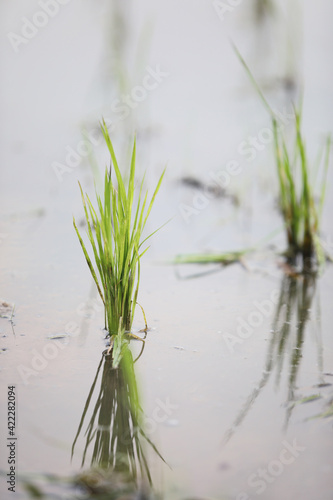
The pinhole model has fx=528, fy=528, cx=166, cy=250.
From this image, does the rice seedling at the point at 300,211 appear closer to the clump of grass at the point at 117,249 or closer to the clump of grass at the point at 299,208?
the clump of grass at the point at 299,208

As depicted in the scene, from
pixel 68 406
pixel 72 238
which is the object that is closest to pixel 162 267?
pixel 72 238

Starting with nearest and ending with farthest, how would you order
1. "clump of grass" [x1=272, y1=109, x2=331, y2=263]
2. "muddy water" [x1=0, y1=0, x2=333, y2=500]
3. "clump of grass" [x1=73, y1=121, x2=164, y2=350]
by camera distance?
1. "muddy water" [x1=0, y1=0, x2=333, y2=500]
2. "clump of grass" [x1=73, y1=121, x2=164, y2=350]
3. "clump of grass" [x1=272, y1=109, x2=331, y2=263]

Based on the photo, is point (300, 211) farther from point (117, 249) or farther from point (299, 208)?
point (117, 249)

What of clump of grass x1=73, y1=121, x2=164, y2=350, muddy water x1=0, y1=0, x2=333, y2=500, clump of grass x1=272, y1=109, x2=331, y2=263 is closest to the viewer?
muddy water x1=0, y1=0, x2=333, y2=500

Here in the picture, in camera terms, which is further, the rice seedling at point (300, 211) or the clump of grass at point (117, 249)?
the rice seedling at point (300, 211)

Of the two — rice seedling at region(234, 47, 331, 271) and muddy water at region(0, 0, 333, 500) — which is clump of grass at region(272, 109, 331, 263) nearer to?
rice seedling at region(234, 47, 331, 271)

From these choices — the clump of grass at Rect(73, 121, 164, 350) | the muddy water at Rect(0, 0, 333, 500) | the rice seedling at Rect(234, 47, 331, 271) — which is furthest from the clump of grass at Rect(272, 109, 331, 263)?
the clump of grass at Rect(73, 121, 164, 350)

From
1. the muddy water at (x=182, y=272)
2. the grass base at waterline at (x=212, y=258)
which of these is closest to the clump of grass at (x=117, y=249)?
the muddy water at (x=182, y=272)

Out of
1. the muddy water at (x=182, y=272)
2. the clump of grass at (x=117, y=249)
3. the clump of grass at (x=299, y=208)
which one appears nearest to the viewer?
the muddy water at (x=182, y=272)

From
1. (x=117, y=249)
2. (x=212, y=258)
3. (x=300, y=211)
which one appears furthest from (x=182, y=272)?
(x=117, y=249)
